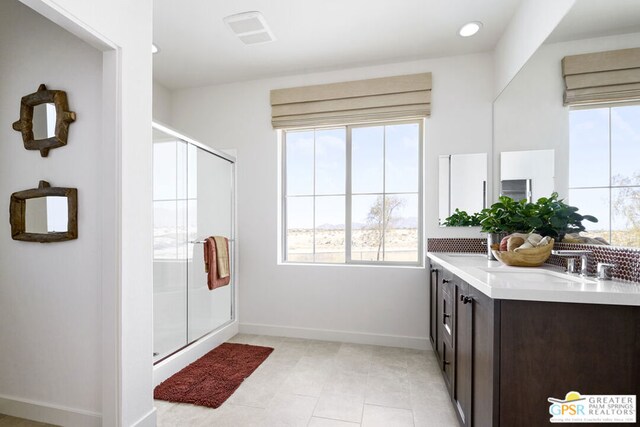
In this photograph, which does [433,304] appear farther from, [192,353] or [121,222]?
[121,222]

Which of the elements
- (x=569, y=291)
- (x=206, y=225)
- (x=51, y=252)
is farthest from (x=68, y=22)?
(x=569, y=291)

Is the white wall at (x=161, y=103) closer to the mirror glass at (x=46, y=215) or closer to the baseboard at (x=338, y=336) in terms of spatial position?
the mirror glass at (x=46, y=215)

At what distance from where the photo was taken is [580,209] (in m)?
1.50

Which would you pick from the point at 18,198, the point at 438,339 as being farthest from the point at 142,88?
the point at 438,339

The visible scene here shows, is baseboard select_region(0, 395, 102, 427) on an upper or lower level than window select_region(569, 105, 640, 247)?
lower

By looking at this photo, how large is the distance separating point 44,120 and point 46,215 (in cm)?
56

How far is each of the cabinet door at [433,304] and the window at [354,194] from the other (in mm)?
366

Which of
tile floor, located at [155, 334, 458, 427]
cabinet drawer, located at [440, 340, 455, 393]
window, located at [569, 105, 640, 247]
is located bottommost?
tile floor, located at [155, 334, 458, 427]

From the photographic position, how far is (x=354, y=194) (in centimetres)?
304

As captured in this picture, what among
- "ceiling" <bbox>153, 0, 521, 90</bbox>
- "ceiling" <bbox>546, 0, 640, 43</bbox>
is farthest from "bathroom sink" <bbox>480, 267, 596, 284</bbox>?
"ceiling" <bbox>153, 0, 521, 90</bbox>

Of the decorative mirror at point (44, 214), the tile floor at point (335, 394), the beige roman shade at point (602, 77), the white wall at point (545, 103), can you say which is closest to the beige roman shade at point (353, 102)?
the white wall at point (545, 103)
